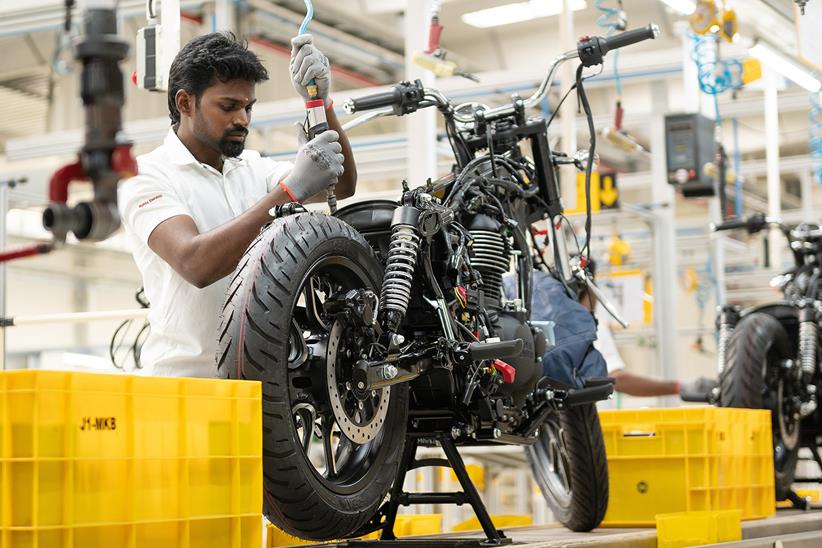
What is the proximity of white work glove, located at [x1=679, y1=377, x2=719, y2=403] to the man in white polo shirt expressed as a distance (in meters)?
3.21

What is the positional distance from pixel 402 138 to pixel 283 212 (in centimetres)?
476

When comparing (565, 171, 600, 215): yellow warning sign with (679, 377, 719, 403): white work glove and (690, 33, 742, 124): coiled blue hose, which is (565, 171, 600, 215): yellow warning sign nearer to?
(690, 33, 742, 124): coiled blue hose

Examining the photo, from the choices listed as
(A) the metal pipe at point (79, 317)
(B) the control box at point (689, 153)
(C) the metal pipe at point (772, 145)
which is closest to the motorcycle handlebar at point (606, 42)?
(A) the metal pipe at point (79, 317)

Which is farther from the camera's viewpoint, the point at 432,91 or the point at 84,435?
the point at 432,91

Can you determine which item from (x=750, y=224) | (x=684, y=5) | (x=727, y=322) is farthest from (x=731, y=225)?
(x=684, y=5)

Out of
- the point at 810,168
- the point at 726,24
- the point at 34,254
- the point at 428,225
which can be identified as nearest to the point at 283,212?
the point at 428,225

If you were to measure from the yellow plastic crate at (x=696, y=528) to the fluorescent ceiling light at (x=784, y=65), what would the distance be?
4065mm

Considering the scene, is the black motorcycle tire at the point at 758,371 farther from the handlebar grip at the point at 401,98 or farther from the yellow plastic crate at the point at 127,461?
the yellow plastic crate at the point at 127,461

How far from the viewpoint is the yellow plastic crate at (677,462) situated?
411cm

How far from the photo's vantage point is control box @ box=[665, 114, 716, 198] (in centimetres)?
788

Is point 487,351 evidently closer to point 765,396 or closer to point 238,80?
point 238,80

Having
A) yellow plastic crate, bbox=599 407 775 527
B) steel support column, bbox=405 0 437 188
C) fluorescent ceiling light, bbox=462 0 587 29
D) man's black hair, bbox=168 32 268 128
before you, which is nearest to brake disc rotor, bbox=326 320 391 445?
man's black hair, bbox=168 32 268 128

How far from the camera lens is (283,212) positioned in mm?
2570

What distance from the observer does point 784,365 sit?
17.1ft
